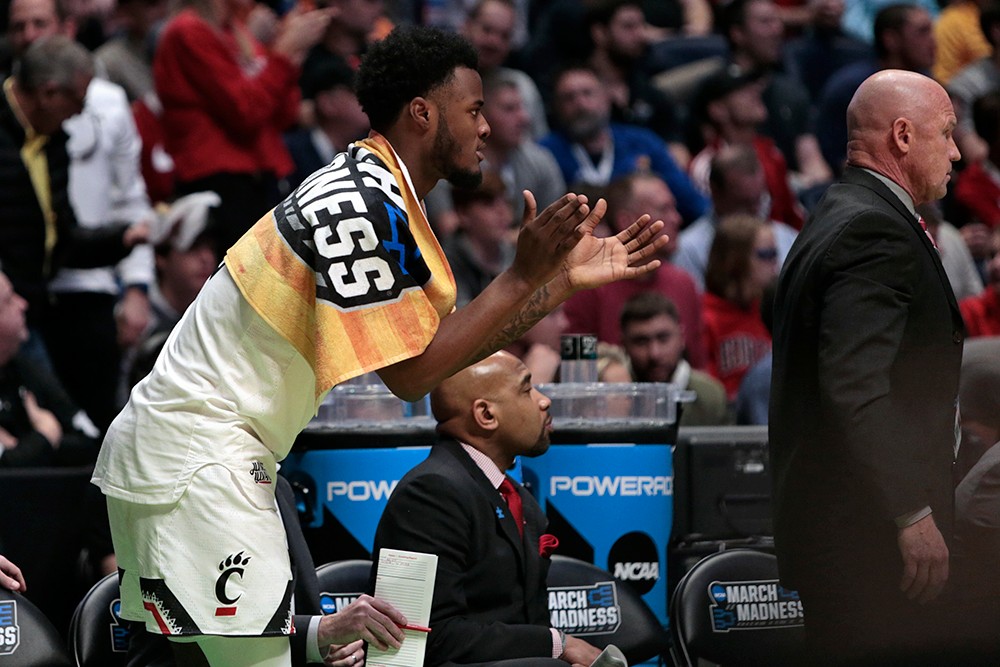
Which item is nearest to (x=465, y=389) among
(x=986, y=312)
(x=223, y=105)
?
(x=223, y=105)

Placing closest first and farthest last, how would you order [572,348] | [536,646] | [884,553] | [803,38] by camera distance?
[884,553]
[536,646]
[572,348]
[803,38]

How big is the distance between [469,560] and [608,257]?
3.87 ft

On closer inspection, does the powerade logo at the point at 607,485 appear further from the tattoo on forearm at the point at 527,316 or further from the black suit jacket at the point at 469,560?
the tattoo on forearm at the point at 527,316

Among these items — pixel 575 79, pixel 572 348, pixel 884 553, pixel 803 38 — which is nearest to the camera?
pixel 884 553

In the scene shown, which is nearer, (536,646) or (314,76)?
(536,646)

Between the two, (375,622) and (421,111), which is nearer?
(421,111)

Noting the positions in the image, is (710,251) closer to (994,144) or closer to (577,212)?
(994,144)

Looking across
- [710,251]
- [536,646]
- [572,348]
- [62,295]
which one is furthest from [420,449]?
[710,251]

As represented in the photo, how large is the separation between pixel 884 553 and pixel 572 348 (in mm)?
2089

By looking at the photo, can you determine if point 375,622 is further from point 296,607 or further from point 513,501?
point 513,501

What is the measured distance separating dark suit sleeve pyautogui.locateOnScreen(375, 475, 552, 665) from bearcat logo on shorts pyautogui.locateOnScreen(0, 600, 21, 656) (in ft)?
3.30

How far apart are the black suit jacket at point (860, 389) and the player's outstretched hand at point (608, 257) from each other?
0.66 metres

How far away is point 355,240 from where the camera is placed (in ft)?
10.6

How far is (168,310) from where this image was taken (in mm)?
7500
